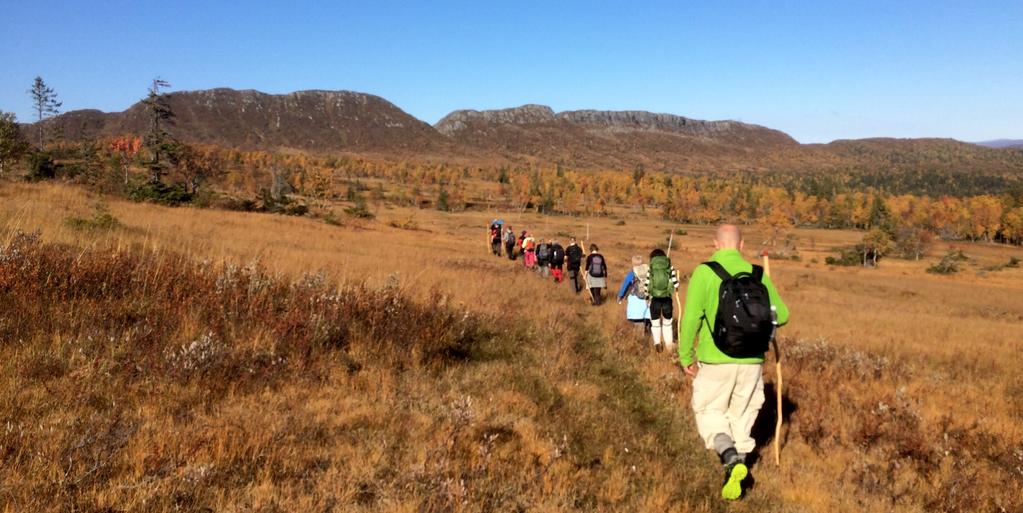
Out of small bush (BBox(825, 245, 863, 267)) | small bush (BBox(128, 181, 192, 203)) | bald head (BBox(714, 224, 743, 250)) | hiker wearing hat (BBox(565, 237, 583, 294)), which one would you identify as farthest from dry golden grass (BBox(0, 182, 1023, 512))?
small bush (BBox(825, 245, 863, 267))

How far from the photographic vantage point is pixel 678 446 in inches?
225

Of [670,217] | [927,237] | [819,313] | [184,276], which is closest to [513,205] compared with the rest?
[670,217]

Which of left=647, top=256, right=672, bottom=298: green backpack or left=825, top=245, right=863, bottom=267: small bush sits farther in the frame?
left=825, top=245, right=863, bottom=267: small bush

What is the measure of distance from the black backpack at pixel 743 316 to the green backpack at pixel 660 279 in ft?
16.9

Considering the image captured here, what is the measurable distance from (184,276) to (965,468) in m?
8.68

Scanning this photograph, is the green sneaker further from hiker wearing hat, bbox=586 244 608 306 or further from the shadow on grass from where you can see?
hiker wearing hat, bbox=586 244 608 306

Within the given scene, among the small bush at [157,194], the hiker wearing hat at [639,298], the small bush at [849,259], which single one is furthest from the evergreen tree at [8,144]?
the small bush at [849,259]

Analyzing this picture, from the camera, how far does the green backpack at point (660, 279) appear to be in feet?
32.2

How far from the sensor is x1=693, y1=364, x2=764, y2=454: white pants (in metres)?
4.74

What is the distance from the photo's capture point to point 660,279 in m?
9.84

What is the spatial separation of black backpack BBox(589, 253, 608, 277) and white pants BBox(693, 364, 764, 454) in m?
9.43

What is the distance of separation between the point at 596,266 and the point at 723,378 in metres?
9.62

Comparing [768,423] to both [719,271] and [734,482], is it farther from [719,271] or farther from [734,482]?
[719,271]

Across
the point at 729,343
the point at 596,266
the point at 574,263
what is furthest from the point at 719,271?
the point at 574,263
